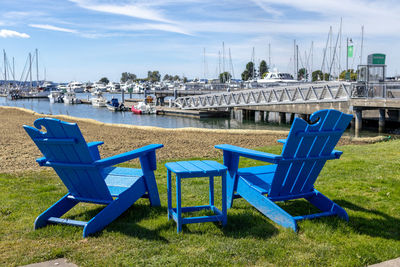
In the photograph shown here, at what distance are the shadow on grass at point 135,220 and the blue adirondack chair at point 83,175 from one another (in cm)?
12

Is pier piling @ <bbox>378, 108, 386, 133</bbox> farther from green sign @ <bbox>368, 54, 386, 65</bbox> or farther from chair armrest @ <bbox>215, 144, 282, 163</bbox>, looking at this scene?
chair armrest @ <bbox>215, 144, 282, 163</bbox>

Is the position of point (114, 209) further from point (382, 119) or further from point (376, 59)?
point (382, 119)

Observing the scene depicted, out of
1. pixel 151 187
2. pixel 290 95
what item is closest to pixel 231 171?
pixel 151 187

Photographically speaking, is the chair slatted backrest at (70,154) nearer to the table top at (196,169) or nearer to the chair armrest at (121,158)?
the chair armrest at (121,158)

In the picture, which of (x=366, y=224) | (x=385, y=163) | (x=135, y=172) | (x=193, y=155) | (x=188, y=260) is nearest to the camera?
(x=188, y=260)

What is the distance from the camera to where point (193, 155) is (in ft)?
30.0

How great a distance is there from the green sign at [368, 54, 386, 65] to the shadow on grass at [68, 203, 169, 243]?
18850 millimetres

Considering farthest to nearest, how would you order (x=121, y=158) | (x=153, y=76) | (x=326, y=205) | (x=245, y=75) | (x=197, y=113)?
(x=153, y=76), (x=245, y=75), (x=197, y=113), (x=326, y=205), (x=121, y=158)

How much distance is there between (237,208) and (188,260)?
1.43 m

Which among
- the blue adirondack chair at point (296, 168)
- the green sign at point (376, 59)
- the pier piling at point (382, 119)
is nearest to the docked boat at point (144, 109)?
the pier piling at point (382, 119)

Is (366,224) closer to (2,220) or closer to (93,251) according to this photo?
(93,251)

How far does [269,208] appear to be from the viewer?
12.3 feet

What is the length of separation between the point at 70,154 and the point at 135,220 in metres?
0.99

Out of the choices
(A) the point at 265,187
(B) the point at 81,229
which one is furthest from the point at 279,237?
(B) the point at 81,229
